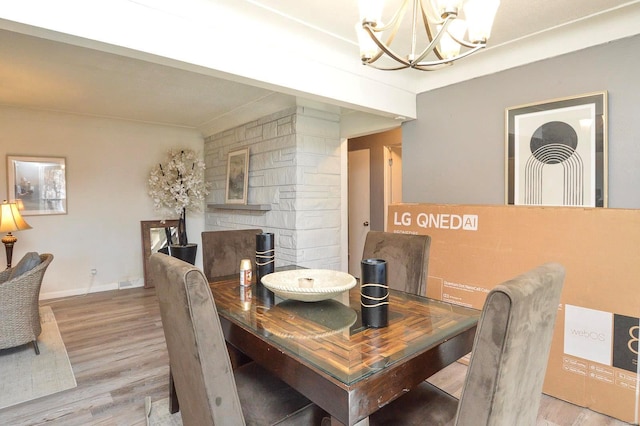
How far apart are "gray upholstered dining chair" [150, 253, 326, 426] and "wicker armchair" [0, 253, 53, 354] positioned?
2158 mm

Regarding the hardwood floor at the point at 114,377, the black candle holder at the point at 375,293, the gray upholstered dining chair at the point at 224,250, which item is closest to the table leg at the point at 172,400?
the hardwood floor at the point at 114,377

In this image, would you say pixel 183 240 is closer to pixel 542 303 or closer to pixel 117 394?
pixel 117 394

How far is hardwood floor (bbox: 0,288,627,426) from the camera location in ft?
6.29

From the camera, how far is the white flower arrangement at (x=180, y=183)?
14.2 feet

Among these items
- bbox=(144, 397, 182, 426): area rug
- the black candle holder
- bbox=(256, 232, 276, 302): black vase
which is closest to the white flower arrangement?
bbox=(144, 397, 182, 426): area rug

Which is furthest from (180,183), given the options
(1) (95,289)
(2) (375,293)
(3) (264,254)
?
(2) (375,293)

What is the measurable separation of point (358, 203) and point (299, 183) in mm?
2078

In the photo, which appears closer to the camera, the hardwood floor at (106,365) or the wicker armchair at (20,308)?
the hardwood floor at (106,365)

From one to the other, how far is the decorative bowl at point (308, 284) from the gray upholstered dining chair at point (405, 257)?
45 cm

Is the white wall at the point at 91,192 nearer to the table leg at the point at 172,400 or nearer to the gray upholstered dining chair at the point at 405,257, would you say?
the table leg at the point at 172,400

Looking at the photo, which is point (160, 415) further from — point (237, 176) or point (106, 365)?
point (237, 176)

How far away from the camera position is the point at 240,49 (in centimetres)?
199

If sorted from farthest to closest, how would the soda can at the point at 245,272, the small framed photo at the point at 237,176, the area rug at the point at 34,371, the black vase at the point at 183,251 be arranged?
1. the small framed photo at the point at 237,176
2. the black vase at the point at 183,251
3. the area rug at the point at 34,371
4. the soda can at the point at 245,272

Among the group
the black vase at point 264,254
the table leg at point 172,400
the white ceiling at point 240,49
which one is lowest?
the table leg at point 172,400
